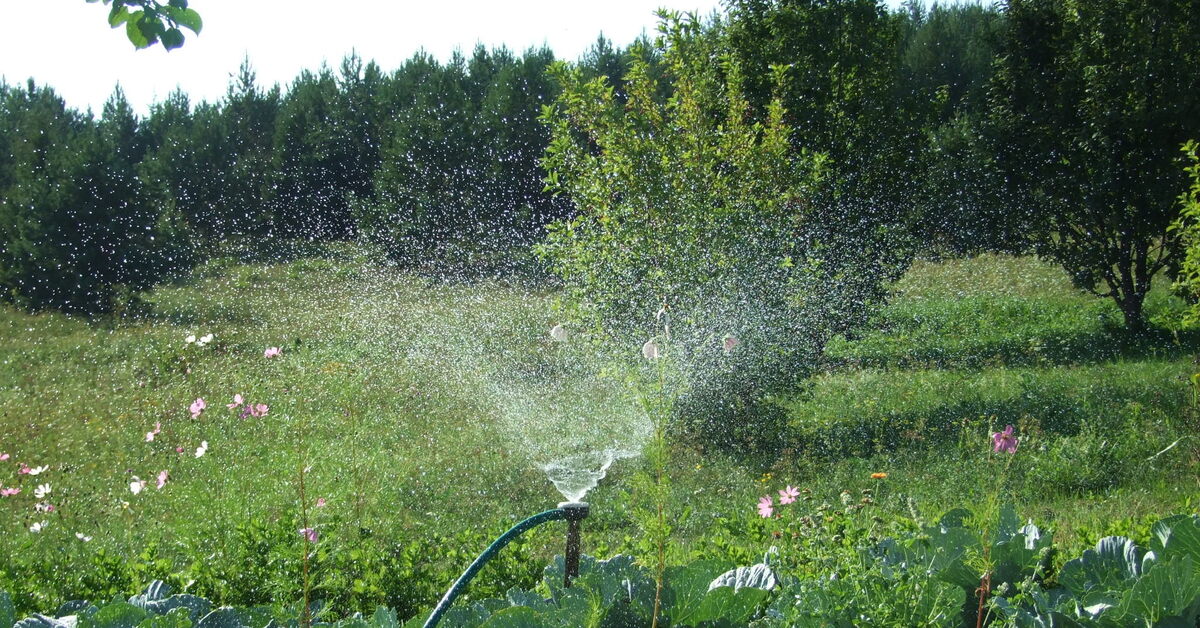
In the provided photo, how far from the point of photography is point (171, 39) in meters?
2.35

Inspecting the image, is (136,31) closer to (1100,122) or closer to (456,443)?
(456,443)

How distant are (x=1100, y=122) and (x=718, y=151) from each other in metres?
4.36

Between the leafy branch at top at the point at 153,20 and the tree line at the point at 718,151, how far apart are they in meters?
3.86

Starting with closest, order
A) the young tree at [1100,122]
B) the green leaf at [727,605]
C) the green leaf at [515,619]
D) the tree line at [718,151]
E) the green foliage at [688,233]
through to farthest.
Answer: the green leaf at [515,619]
the green leaf at [727,605]
the green foliage at [688,233]
the tree line at [718,151]
the young tree at [1100,122]

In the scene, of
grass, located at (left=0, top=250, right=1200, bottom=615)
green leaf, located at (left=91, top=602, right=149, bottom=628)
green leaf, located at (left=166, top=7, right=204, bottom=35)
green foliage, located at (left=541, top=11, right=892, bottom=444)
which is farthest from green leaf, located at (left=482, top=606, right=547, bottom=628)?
green foliage, located at (left=541, top=11, right=892, bottom=444)

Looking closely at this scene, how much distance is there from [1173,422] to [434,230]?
48.3ft

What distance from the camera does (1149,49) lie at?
7.95 metres

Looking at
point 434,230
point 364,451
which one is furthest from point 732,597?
point 434,230

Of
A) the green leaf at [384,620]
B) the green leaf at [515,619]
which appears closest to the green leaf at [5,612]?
the green leaf at [384,620]

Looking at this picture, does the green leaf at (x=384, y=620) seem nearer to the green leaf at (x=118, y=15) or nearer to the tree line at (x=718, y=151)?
the green leaf at (x=118, y=15)

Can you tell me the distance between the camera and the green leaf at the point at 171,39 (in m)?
2.34

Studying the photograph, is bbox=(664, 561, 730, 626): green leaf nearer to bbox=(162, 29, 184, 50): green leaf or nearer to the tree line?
bbox=(162, 29, 184, 50): green leaf

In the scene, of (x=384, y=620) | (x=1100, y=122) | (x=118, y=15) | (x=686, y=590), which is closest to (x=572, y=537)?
(x=686, y=590)

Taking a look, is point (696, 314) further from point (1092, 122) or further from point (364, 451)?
Answer: point (1092, 122)
